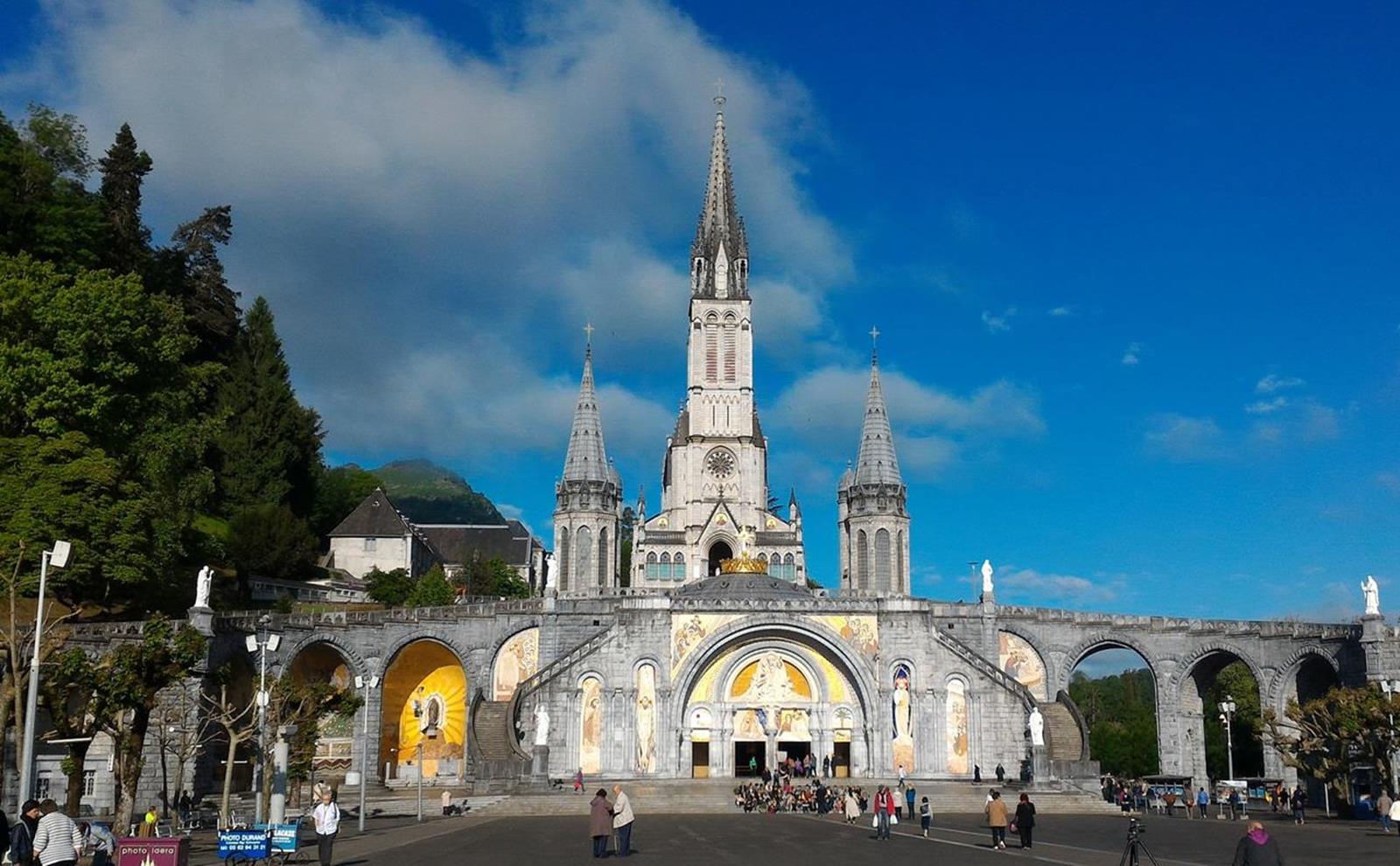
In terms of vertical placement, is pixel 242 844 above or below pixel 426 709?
below

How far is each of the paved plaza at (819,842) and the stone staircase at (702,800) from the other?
347 centimetres

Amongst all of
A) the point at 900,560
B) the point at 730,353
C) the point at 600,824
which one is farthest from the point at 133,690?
the point at 730,353

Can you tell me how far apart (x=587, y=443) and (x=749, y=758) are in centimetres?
2749

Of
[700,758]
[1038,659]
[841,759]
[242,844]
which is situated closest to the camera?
[242,844]

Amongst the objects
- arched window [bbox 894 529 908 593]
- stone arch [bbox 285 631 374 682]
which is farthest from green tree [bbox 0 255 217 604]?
arched window [bbox 894 529 908 593]

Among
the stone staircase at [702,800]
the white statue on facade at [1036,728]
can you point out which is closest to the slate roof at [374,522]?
the stone staircase at [702,800]

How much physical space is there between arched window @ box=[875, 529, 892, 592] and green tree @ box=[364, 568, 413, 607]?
980 inches

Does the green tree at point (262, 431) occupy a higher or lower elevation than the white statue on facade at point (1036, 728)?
higher

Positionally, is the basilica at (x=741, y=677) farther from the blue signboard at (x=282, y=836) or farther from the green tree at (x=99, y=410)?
the blue signboard at (x=282, y=836)

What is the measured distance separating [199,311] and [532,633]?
26616mm

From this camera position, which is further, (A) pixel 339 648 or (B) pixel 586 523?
(B) pixel 586 523

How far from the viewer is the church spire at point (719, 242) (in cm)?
8550

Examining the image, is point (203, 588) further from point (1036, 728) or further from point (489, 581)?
point (489, 581)

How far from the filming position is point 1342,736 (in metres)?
35.6
